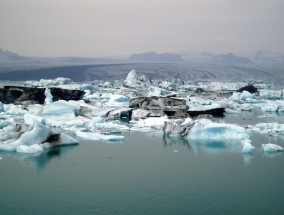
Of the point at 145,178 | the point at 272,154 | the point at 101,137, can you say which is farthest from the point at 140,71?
the point at 145,178

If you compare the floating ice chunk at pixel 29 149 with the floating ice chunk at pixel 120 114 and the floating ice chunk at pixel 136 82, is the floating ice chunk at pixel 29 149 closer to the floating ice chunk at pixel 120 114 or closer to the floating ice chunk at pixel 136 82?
the floating ice chunk at pixel 120 114

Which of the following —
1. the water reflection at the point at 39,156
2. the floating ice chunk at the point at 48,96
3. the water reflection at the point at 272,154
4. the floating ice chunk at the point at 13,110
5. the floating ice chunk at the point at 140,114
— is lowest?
the water reflection at the point at 39,156

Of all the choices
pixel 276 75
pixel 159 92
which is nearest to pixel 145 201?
pixel 159 92

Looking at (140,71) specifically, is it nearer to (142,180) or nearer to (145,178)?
(145,178)

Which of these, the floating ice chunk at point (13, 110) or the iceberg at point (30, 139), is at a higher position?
the iceberg at point (30, 139)

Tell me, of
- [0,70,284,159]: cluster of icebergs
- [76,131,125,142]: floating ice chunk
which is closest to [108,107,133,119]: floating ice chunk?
[0,70,284,159]: cluster of icebergs

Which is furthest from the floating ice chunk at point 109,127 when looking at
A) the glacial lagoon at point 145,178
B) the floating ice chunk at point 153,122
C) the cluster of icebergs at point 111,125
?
the glacial lagoon at point 145,178

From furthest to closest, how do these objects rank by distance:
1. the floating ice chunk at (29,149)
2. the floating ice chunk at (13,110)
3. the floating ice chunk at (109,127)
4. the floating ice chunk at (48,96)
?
1. the floating ice chunk at (48,96)
2. the floating ice chunk at (13,110)
3. the floating ice chunk at (109,127)
4. the floating ice chunk at (29,149)

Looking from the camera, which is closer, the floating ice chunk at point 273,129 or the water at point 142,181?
the water at point 142,181
